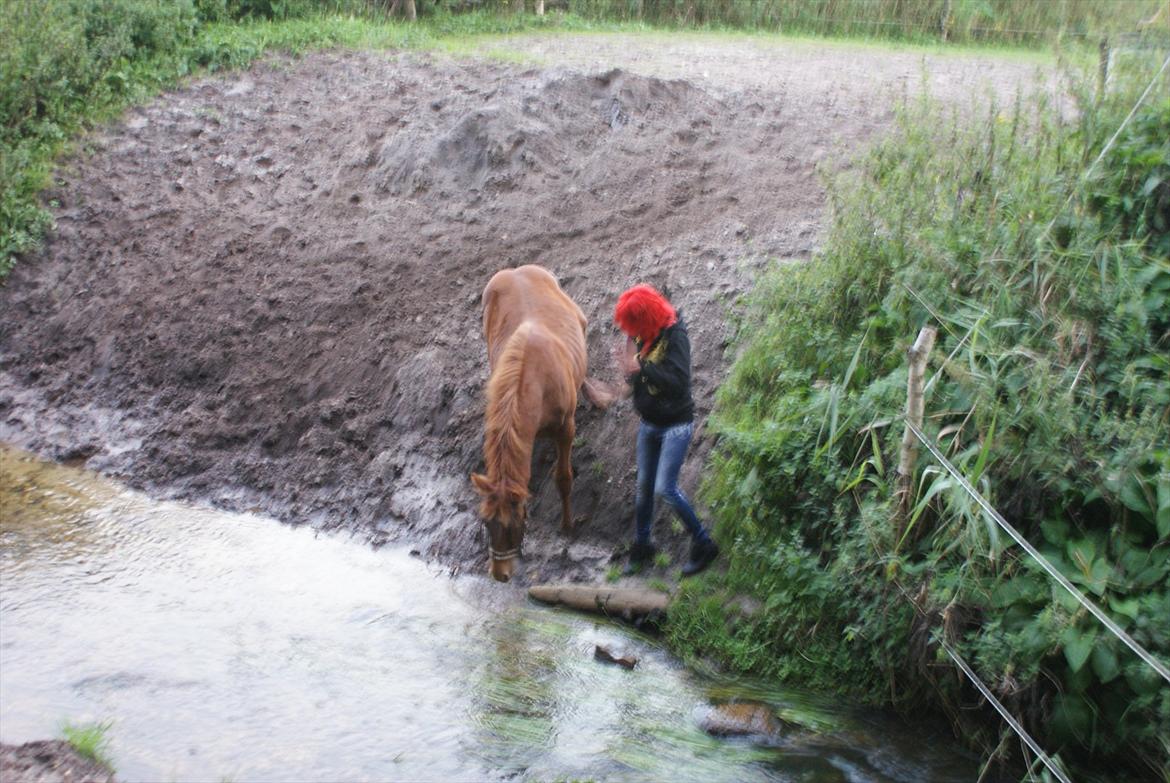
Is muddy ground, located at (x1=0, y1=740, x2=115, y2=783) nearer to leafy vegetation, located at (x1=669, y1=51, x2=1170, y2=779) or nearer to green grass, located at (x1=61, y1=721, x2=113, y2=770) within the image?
green grass, located at (x1=61, y1=721, x2=113, y2=770)

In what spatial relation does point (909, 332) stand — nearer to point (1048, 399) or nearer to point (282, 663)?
point (1048, 399)

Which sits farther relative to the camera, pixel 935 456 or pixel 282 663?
pixel 282 663

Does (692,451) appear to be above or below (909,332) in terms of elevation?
below

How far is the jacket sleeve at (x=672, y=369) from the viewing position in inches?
255

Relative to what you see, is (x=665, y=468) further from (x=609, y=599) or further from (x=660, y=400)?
(x=609, y=599)

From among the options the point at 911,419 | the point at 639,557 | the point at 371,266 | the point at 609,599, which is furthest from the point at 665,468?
the point at 371,266

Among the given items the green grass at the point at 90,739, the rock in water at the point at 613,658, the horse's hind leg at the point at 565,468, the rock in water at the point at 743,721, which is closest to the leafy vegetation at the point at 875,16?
the horse's hind leg at the point at 565,468

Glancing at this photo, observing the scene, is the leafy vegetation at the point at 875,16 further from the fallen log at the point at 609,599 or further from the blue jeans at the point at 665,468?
the fallen log at the point at 609,599

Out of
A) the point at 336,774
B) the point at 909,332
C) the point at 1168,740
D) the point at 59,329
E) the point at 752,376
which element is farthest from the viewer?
the point at 59,329

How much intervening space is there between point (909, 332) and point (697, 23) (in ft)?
44.7

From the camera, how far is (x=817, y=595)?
6.20 meters

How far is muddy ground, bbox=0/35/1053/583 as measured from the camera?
336 inches

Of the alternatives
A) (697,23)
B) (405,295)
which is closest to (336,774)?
(405,295)

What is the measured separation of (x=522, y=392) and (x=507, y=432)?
354 millimetres
